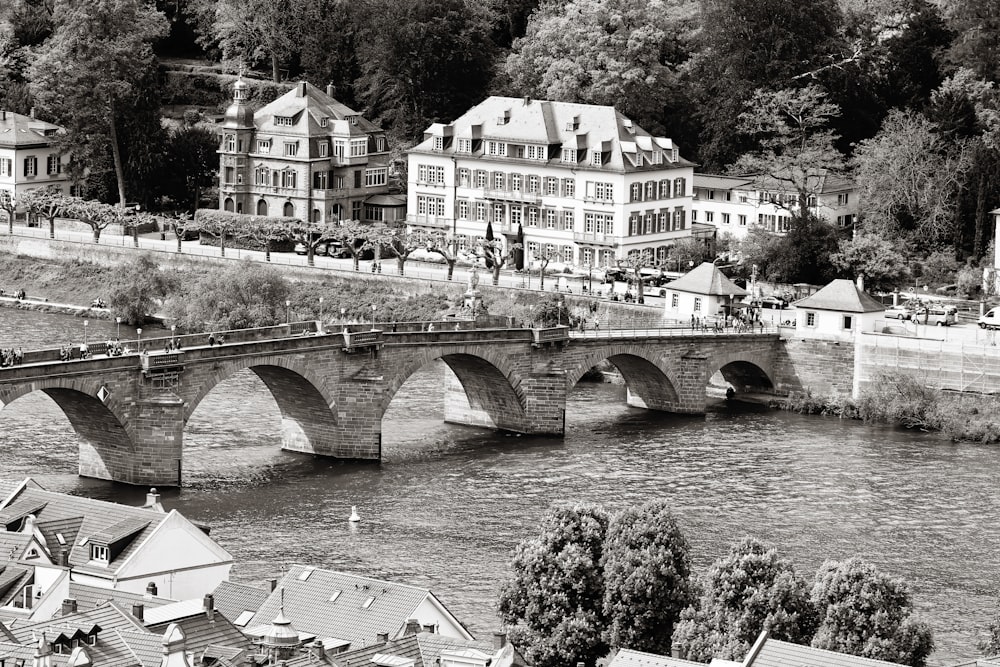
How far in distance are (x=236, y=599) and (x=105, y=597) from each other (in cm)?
450

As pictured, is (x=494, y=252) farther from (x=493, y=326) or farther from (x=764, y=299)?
(x=493, y=326)

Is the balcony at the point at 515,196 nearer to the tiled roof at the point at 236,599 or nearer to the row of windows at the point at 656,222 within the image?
the row of windows at the point at 656,222

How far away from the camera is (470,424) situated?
120562mm

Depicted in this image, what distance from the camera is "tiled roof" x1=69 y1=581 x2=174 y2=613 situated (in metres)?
71.4

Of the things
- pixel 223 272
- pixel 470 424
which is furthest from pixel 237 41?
pixel 470 424

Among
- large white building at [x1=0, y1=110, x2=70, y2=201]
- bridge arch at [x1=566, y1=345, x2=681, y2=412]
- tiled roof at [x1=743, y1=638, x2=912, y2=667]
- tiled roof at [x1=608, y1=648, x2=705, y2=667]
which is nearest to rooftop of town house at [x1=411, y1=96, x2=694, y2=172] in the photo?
bridge arch at [x1=566, y1=345, x2=681, y2=412]

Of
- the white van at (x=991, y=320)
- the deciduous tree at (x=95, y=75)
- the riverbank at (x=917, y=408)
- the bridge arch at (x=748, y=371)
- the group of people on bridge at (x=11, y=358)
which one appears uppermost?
the deciduous tree at (x=95, y=75)

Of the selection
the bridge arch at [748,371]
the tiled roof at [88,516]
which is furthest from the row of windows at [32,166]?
the tiled roof at [88,516]

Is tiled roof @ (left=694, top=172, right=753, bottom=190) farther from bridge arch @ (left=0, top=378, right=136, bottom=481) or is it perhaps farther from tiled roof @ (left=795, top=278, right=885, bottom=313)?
bridge arch @ (left=0, top=378, right=136, bottom=481)

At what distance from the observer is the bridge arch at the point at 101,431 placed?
10381 cm

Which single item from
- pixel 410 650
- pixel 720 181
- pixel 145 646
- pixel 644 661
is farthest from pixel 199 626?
pixel 720 181

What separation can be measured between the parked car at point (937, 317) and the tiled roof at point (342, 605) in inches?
2429

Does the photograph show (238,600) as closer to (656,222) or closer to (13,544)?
(13,544)

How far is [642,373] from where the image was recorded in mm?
126375
